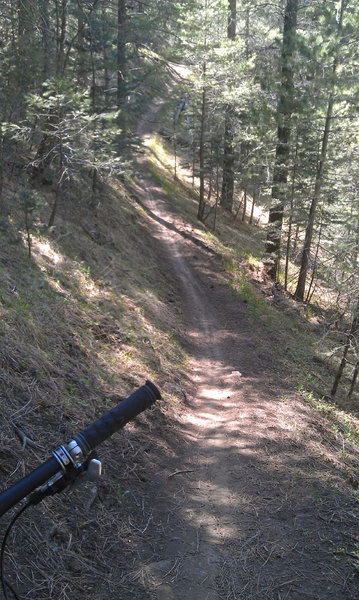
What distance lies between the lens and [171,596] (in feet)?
13.5

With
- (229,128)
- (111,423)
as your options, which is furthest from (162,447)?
(229,128)

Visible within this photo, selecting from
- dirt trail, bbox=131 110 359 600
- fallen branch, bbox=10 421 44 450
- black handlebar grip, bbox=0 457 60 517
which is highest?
black handlebar grip, bbox=0 457 60 517

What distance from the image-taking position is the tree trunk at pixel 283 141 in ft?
48.2

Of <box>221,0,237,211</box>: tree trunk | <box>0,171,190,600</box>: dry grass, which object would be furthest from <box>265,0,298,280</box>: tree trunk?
<box>0,171,190,600</box>: dry grass

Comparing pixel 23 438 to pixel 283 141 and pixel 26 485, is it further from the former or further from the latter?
pixel 283 141

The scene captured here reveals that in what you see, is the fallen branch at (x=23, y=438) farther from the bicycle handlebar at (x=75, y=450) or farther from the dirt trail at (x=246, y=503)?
the bicycle handlebar at (x=75, y=450)

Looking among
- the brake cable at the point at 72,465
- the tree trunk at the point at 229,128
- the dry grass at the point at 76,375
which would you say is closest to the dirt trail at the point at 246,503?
the dry grass at the point at 76,375

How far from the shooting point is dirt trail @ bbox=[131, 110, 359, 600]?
440cm

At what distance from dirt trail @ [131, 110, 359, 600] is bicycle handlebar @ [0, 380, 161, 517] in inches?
86.9

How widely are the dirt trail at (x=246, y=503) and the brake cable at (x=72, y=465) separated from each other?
2147mm

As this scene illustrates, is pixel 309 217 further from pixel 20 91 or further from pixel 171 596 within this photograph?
pixel 171 596

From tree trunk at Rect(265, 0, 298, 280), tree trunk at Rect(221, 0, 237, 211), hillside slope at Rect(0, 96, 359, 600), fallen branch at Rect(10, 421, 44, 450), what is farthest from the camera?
tree trunk at Rect(221, 0, 237, 211)

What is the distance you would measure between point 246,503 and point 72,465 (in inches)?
152

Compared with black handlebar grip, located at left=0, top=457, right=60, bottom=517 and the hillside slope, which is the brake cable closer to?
black handlebar grip, located at left=0, top=457, right=60, bottom=517
